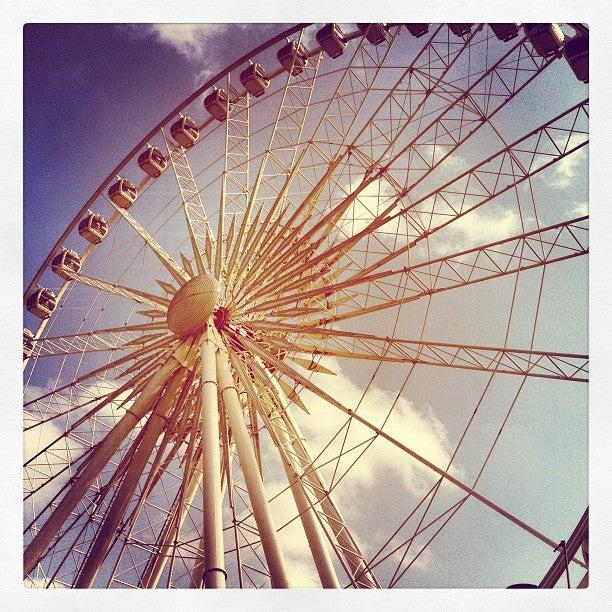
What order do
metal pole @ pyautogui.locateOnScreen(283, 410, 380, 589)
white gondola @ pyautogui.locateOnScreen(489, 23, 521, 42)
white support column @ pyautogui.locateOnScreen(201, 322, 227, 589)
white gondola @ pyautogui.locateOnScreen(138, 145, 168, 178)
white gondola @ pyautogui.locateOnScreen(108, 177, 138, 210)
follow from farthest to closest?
white gondola @ pyautogui.locateOnScreen(108, 177, 138, 210), white gondola @ pyautogui.locateOnScreen(138, 145, 168, 178), metal pole @ pyautogui.locateOnScreen(283, 410, 380, 589), white gondola @ pyautogui.locateOnScreen(489, 23, 521, 42), white support column @ pyautogui.locateOnScreen(201, 322, 227, 589)

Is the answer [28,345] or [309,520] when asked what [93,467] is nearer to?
[309,520]

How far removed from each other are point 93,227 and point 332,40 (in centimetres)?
717

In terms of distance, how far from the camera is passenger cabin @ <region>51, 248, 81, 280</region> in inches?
632

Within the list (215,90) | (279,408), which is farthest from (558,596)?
(215,90)

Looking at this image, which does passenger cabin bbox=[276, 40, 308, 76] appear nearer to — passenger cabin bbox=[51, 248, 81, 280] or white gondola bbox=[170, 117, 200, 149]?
white gondola bbox=[170, 117, 200, 149]

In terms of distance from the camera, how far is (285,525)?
1083 centimetres

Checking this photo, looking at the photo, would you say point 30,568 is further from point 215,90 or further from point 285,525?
point 215,90

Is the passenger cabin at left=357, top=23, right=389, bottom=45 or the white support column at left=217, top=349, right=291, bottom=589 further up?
the passenger cabin at left=357, top=23, right=389, bottom=45

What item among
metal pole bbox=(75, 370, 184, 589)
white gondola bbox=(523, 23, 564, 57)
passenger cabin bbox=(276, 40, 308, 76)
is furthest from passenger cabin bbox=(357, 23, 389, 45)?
metal pole bbox=(75, 370, 184, 589)

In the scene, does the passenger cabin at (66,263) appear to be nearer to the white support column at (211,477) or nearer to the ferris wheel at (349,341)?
the ferris wheel at (349,341)

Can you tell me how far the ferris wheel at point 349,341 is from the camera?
33.0 ft

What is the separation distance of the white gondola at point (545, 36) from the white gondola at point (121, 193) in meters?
9.74

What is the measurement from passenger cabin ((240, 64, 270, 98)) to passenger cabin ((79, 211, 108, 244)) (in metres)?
4.61

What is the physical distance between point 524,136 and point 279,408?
5953mm
